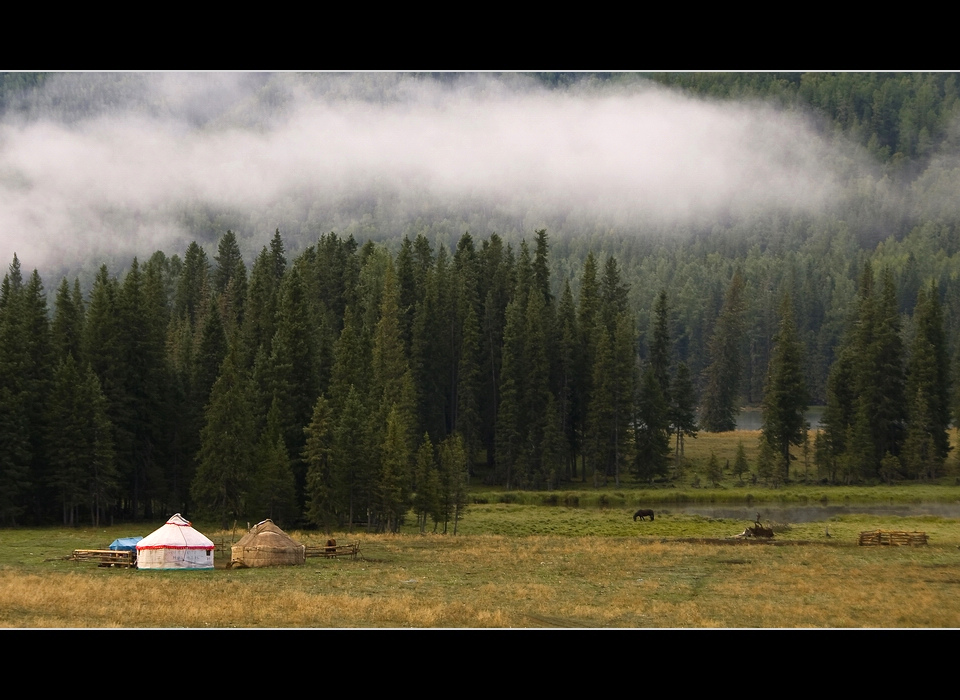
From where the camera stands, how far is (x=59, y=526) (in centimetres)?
7881

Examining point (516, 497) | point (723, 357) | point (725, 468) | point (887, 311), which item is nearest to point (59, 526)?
point (516, 497)

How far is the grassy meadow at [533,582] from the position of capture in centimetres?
3694

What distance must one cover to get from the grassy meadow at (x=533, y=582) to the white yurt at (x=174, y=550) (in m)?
1.55

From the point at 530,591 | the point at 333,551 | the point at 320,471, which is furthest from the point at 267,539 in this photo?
the point at 320,471

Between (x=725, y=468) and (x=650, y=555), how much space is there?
202 feet

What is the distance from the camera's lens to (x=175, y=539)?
2063 inches

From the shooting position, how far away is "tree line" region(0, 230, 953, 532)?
78438mm

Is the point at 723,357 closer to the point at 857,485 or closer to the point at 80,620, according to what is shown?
the point at 857,485

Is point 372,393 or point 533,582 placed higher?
point 372,393

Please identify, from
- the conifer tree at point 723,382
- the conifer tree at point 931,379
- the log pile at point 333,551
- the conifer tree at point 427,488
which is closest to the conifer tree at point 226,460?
the conifer tree at point 427,488

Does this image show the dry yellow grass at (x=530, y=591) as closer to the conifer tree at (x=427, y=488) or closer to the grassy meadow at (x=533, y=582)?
the grassy meadow at (x=533, y=582)

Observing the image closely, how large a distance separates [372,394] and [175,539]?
38300mm

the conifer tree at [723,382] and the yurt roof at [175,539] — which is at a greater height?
the conifer tree at [723,382]

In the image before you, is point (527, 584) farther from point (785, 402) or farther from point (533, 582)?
point (785, 402)
